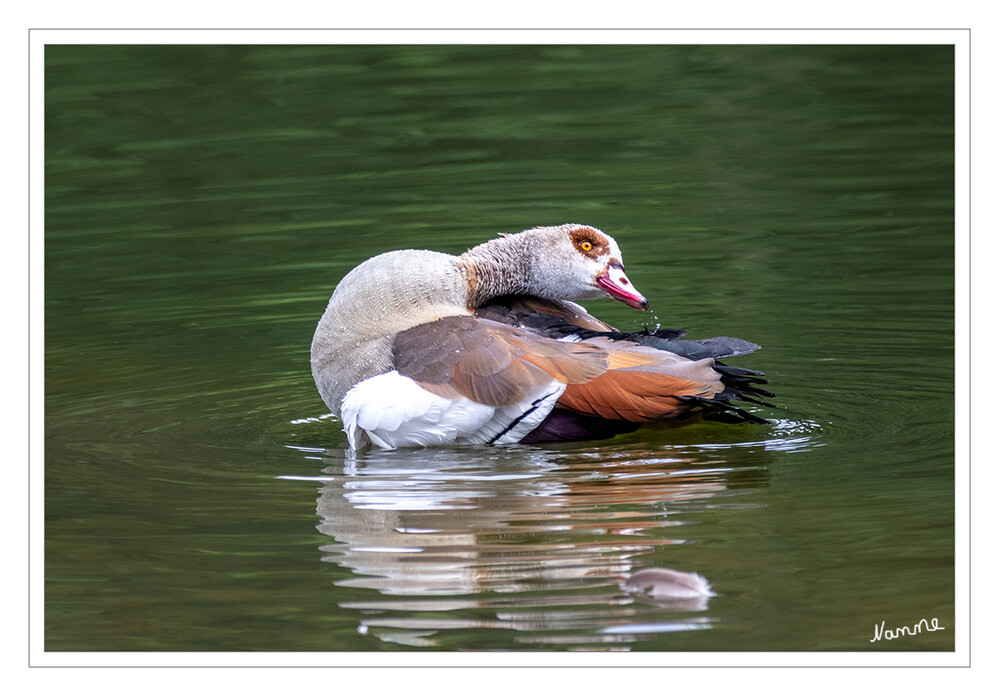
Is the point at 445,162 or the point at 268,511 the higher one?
the point at 445,162

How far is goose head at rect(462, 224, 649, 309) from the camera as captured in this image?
832 cm

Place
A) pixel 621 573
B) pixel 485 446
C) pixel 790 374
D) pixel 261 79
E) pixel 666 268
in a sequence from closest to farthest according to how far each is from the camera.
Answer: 1. pixel 621 573
2. pixel 485 446
3. pixel 790 374
4. pixel 666 268
5. pixel 261 79

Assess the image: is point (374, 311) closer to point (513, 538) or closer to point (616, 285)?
point (616, 285)

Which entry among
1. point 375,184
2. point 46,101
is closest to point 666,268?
point 375,184

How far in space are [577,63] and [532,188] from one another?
371 centimetres

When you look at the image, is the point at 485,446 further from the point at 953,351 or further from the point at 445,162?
the point at 445,162

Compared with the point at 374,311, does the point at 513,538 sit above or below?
below

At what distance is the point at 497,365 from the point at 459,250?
4618 millimetres

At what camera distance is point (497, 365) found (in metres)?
7.38

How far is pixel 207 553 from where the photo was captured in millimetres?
6535

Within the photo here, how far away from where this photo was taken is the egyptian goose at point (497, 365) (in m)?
7.38
